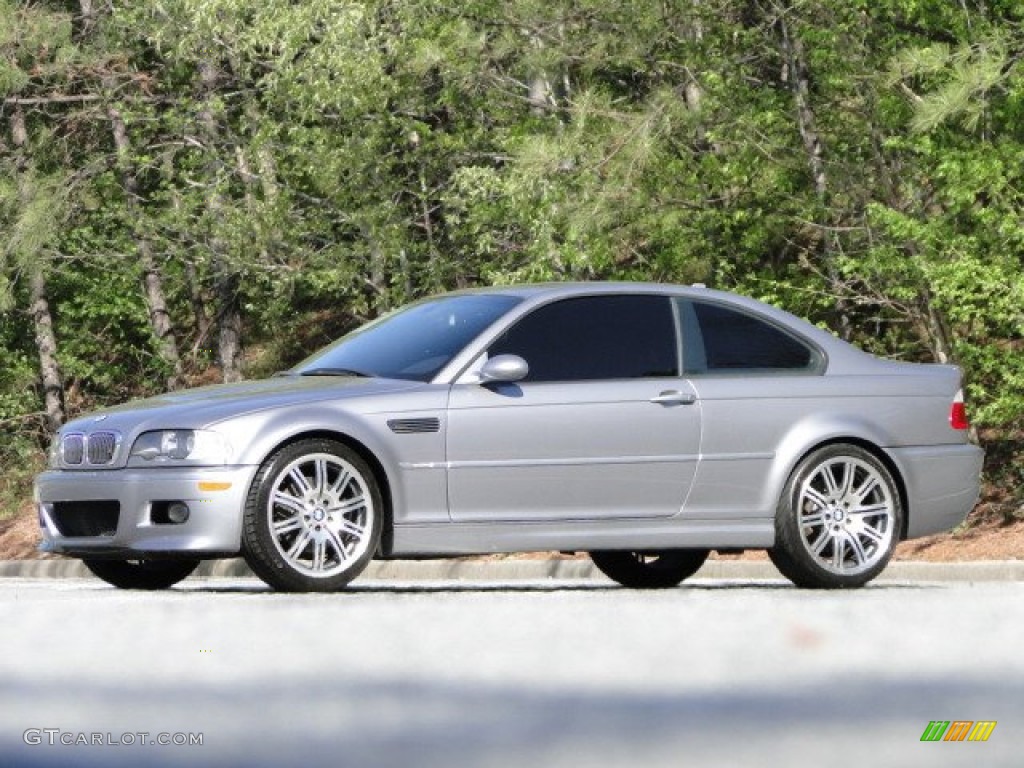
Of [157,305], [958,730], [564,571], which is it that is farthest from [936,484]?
[157,305]

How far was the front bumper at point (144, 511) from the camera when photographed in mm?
11438

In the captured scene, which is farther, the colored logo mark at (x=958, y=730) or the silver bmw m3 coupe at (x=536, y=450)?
the silver bmw m3 coupe at (x=536, y=450)

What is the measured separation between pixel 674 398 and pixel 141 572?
3123mm

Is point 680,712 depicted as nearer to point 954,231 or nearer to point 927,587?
point 927,587

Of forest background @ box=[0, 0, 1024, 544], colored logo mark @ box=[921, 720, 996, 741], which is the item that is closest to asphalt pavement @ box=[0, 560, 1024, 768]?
colored logo mark @ box=[921, 720, 996, 741]

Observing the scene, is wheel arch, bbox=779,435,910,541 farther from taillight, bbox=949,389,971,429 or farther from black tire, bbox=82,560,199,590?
black tire, bbox=82,560,199,590

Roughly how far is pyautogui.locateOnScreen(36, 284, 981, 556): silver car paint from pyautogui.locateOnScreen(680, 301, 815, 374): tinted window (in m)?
0.10

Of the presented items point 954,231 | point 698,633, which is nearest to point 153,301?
point 954,231

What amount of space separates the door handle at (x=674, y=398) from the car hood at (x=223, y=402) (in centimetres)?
133

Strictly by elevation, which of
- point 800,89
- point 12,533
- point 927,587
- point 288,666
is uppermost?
point 800,89

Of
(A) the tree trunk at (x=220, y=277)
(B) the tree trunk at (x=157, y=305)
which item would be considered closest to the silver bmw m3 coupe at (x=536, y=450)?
(A) the tree trunk at (x=220, y=277)

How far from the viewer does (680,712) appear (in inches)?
266

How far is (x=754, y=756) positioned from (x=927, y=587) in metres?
7.21

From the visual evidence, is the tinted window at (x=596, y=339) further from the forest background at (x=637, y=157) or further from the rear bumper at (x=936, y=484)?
the forest background at (x=637, y=157)
